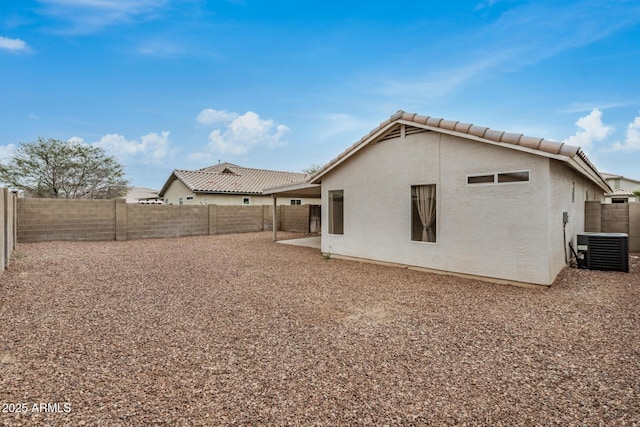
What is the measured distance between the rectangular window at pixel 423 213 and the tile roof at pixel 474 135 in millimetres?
1444

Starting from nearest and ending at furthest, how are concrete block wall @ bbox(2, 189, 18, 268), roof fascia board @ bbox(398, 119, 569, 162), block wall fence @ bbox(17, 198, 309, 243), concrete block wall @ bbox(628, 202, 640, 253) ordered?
roof fascia board @ bbox(398, 119, 569, 162) < concrete block wall @ bbox(2, 189, 18, 268) < concrete block wall @ bbox(628, 202, 640, 253) < block wall fence @ bbox(17, 198, 309, 243)

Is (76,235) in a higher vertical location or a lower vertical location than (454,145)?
lower

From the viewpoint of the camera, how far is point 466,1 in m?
9.77

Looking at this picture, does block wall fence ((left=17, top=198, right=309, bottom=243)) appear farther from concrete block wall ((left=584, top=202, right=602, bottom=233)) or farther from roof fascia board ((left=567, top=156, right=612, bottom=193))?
roof fascia board ((left=567, top=156, right=612, bottom=193))

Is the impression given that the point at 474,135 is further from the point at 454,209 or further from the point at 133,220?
the point at 133,220

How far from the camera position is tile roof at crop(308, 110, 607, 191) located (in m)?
6.02

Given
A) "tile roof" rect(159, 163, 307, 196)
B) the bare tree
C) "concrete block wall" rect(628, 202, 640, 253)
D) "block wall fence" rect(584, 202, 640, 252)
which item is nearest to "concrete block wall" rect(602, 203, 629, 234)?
"block wall fence" rect(584, 202, 640, 252)

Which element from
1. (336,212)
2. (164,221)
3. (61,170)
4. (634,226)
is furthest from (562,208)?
(61,170)

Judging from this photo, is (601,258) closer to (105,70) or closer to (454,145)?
(454,145)

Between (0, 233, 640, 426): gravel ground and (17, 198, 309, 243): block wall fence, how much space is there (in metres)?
7.00

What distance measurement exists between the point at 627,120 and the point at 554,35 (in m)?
6.88

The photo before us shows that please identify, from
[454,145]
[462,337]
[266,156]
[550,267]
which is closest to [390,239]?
[454,145]

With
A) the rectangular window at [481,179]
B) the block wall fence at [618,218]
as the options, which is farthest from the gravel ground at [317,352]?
the block wall fence at [618,218]

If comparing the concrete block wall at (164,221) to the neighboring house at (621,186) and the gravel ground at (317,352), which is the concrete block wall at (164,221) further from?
the neighboring house at (621,186)
